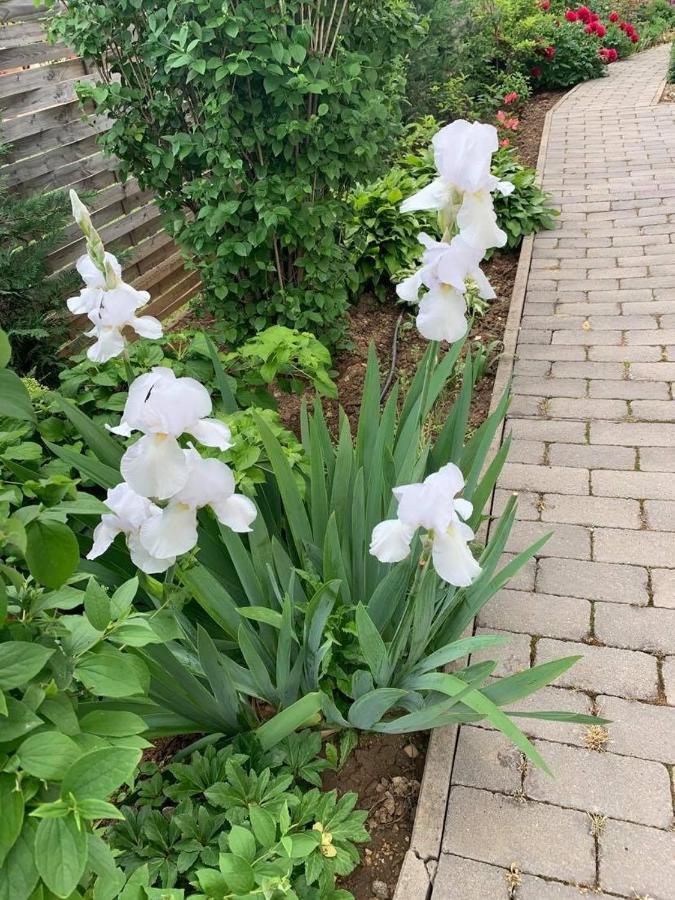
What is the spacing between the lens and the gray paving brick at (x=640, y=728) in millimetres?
1732

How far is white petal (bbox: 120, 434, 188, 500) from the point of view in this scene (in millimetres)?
929

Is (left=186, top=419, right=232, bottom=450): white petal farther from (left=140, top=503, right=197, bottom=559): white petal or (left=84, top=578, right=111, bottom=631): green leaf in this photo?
(left=84, top=578, right=111, bottom=631): green leaf

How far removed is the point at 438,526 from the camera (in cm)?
112

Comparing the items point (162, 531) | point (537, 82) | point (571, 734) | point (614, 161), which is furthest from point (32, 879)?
point (537, 82)

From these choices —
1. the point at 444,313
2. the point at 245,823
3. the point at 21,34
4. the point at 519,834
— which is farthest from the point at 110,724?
the point at 21,34

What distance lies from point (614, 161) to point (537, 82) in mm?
4098

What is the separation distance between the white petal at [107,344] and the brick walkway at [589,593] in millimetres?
1375

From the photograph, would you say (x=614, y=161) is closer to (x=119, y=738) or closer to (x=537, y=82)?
(x=537, y=82)

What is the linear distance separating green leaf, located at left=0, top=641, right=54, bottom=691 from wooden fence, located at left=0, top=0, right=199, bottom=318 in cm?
291

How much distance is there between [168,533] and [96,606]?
154mm

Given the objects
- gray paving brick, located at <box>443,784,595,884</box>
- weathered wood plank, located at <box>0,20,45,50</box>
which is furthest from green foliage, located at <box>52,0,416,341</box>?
gray paving brick, located at <box>443,784,595,884</box>

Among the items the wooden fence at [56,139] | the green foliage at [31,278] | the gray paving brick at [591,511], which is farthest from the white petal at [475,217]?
the wooden fence at [56,139]

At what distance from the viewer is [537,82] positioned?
927cm

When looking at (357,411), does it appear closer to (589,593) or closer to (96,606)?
(589,593)
